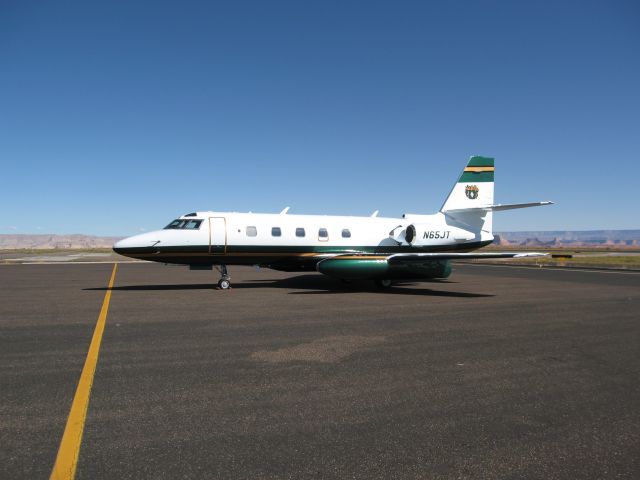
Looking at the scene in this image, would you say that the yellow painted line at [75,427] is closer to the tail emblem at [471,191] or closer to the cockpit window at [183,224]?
the cockpit window at [183,224]

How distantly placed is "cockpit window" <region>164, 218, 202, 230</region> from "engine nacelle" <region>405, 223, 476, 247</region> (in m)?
8.27

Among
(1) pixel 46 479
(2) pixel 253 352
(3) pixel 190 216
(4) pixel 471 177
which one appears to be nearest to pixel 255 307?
(2) pixel 253 352

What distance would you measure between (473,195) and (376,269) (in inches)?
257

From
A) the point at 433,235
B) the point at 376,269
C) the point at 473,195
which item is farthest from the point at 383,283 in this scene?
the point at 473,195

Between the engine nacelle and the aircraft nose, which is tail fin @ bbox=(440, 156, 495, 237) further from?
the aircraft nose

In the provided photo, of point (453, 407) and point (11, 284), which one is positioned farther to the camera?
point (11, 284)

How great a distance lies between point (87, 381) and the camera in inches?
203

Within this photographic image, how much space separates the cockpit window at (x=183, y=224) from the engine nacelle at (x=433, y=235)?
27.1 feet


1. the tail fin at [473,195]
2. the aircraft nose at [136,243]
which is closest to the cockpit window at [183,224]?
the aircraft nose at [136,243]

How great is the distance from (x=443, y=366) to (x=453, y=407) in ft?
4.93

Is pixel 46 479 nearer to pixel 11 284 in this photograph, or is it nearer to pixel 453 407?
pixel 453 407

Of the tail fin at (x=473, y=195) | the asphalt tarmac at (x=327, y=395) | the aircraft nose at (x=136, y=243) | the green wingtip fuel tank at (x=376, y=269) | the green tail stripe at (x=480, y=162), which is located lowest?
the asphalt tarmac at (x=327, y=395)

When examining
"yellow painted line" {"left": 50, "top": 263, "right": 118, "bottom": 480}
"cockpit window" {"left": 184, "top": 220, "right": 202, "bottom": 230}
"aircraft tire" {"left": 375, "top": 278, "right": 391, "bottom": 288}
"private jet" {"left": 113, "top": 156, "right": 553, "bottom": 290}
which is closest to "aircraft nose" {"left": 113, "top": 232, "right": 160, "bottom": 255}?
"private jet" {"left": 113, "top": 156, "right": 553, "bottom": 290}

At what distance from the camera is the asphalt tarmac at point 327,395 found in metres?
3.34
